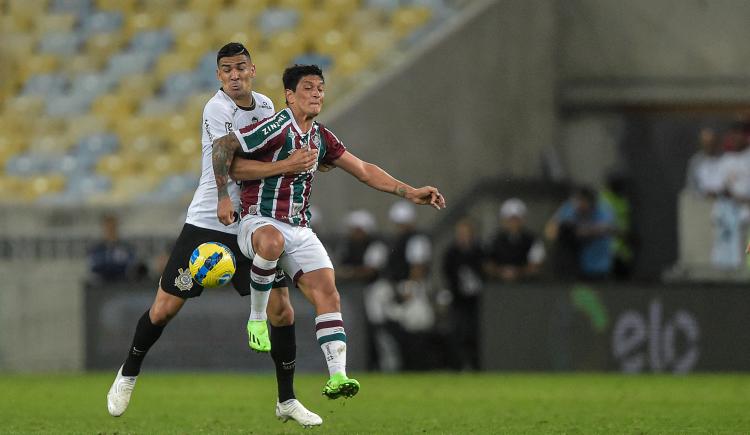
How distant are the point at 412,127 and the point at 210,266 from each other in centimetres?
1031

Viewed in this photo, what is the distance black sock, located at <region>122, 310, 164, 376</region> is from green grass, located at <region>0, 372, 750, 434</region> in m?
0.37

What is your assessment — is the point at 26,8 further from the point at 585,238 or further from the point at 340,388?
the point at 340,388

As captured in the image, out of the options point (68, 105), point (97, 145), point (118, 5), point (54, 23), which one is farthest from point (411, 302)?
point (54, 23)

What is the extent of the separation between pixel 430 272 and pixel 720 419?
28.0 feet

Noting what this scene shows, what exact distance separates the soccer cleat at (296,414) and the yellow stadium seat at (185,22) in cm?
1248

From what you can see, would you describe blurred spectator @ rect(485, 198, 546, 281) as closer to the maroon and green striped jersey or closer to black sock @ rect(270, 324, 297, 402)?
black sock @ rect(270, 324, 297, 402)

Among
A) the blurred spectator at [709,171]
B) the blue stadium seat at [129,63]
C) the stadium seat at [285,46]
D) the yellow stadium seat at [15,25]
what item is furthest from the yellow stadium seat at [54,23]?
the blurred spectator at [709,171]

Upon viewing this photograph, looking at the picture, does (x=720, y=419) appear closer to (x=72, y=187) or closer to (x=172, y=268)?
(x=172, y=268)

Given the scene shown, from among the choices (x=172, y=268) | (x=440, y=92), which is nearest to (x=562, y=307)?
(x=440, y=92)

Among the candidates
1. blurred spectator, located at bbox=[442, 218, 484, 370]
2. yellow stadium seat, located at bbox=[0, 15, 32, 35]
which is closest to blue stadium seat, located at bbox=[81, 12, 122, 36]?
yellow stadium seat, located at bbox=[0, 15, 32, 35]

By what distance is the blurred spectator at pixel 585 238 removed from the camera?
17.6 metres

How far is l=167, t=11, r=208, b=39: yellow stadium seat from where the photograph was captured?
69.1 feet

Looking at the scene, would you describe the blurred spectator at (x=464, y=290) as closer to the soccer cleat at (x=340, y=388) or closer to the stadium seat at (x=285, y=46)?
the stadium seat at (x=285, y=46)

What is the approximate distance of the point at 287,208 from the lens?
8781 millimetres
